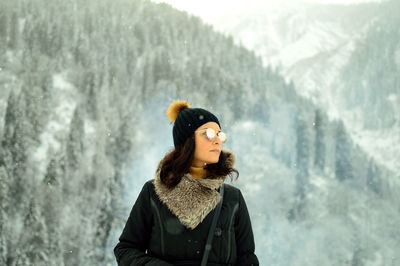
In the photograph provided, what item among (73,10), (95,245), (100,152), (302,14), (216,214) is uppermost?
(302,14)

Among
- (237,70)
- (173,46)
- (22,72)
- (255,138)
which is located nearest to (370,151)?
(255,138)

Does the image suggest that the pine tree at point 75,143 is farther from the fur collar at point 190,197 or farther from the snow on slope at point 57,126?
the fur collar at point 190,197

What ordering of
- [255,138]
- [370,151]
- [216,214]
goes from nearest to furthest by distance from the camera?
[216,214] < [370,151] < [255,138]

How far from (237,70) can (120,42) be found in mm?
2393

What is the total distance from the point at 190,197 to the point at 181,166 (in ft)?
0.36

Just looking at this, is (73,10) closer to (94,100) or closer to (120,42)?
(120,42)

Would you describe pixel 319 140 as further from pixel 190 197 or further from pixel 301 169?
pixel 190 197

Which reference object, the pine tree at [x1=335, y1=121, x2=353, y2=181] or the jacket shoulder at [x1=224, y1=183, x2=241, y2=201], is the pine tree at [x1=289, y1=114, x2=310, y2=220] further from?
the jacket shoulder at [x1=224, y1=183, x2=241, y2=201]

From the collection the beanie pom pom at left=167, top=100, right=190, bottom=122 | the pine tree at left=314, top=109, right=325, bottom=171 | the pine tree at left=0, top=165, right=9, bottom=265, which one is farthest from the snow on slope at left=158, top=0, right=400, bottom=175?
the beanie pom pom at left=167, top=100, right=190, bottom=122

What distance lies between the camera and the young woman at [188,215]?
0.98 metres

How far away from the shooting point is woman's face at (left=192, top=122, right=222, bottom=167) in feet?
3.71

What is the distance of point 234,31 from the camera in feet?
23.1

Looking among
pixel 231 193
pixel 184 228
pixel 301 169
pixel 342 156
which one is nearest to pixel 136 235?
pixel 184 228

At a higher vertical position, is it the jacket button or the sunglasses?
the sunglasses
